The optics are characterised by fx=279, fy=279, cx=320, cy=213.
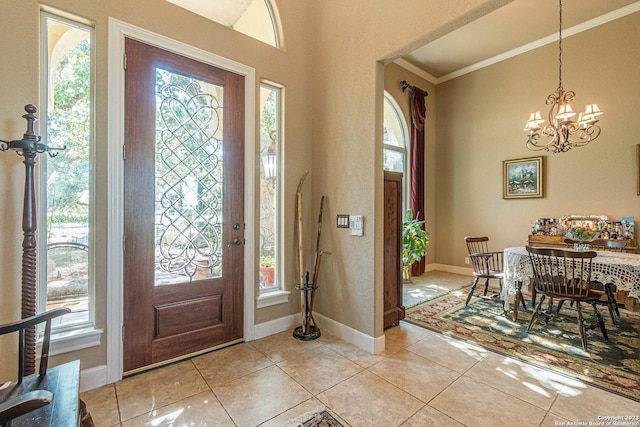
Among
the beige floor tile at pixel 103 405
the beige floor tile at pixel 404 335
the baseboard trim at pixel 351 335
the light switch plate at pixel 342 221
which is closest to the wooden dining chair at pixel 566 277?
the beige floor tile at pixel 404 335

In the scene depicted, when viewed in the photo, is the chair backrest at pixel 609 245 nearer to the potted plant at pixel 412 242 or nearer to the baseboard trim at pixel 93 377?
the potted plant at pixel 412 242

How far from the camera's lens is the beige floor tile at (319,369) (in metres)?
1.98

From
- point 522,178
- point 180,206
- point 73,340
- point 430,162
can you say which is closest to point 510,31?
point 522,178

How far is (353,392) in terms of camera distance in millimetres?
1886

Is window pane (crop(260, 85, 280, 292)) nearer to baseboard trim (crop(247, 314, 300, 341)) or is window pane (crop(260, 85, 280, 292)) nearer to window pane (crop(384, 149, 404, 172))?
baseboard trim (crop(247, 314, 300, 341))

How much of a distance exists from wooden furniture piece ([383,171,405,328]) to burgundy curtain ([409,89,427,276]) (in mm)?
2492

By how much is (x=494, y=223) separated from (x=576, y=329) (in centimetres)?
246

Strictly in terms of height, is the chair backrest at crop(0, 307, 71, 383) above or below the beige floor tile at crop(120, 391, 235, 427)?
above

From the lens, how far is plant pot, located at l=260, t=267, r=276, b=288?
2.81m

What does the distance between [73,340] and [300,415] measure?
157 centimetres

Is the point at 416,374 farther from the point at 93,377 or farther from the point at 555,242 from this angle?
the point at 555,242

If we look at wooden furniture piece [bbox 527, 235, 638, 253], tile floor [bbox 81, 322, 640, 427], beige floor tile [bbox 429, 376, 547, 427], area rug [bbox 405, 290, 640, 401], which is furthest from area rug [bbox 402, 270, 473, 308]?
beige floor tile [bbox 429, 376, 547, 427]

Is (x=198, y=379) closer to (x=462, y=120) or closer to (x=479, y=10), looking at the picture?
(x=479, y=10)

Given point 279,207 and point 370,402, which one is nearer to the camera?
point 370,402
